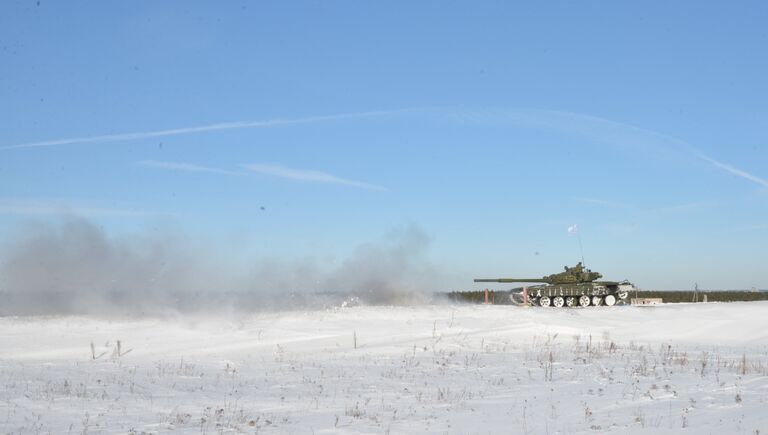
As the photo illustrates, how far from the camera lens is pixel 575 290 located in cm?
4772

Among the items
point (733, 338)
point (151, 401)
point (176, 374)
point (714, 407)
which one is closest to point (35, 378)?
point (176, 374)

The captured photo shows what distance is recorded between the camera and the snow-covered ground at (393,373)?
41.6 ft

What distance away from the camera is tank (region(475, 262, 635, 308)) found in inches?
1859

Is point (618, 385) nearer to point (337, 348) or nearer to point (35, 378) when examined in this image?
point (337, 348)

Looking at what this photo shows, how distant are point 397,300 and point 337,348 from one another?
1069 inches

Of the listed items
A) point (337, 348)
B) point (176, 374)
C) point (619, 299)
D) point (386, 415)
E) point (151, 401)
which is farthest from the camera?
point (619, 299)

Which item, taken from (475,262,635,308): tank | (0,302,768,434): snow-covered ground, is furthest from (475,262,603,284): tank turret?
(0,302,768,434): snow-covered ground

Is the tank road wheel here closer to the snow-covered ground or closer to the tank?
the tank

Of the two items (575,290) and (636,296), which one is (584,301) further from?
(636,296)

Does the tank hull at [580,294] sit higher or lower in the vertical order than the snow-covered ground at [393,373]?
higher

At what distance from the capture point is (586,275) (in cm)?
4944

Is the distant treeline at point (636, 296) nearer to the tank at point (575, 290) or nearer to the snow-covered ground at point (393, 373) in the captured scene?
the tank at point (575, 290)

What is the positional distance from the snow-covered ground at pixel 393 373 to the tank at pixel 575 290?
32.4ft

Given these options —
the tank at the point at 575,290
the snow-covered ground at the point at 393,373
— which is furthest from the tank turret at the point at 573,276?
the snow-covered ground at the point at 393,373
